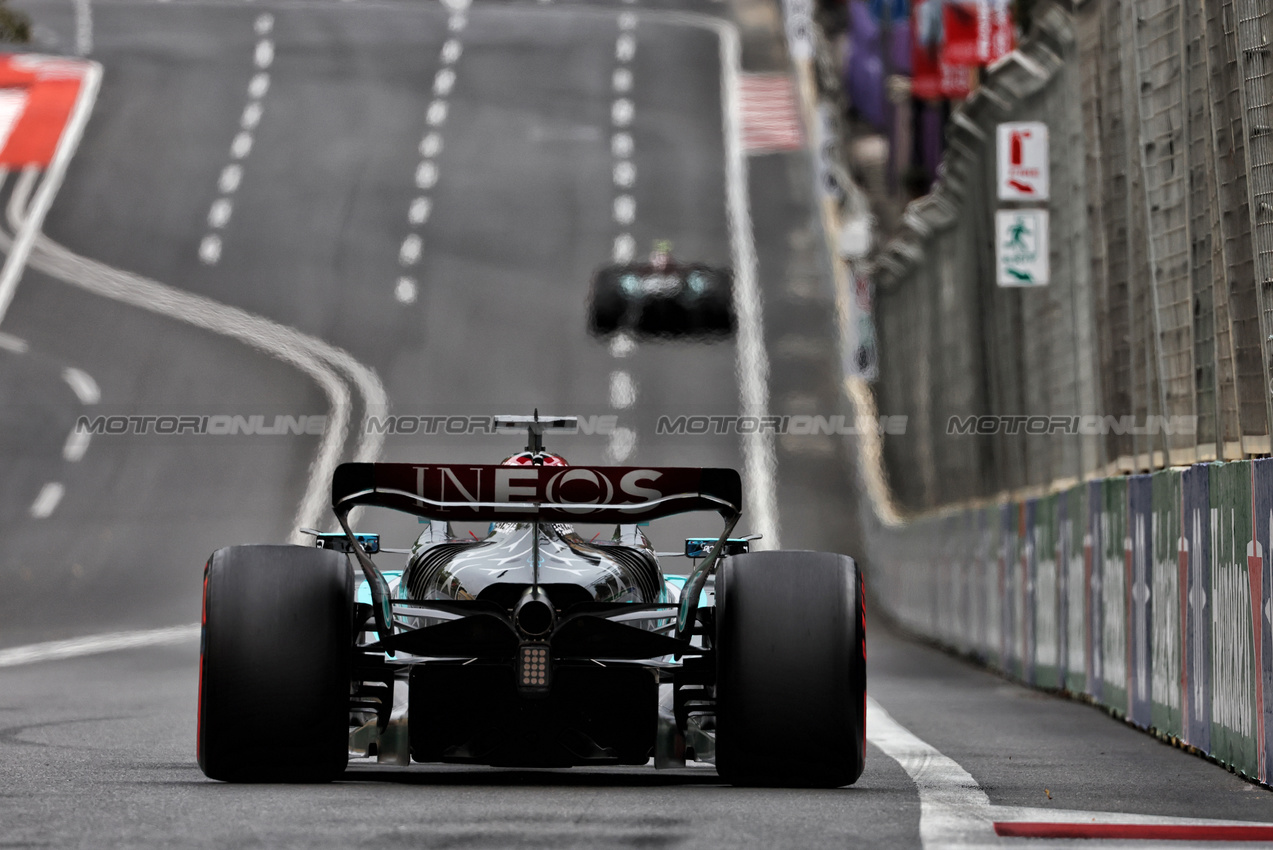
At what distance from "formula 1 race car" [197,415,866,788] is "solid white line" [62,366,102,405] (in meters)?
30.4

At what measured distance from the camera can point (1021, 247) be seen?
20781 millimetres

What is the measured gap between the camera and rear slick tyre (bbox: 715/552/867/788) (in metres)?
9.46

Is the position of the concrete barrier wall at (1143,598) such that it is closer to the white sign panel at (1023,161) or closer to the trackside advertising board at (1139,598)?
the trackside advertising board at (1139,598)

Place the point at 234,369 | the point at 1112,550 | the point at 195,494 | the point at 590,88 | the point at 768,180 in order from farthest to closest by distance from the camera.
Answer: the point at 590,88, the point at 768,180, the point at 234,369, the point at 195,494, the point at 1112,550

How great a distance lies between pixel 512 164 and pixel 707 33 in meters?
12.9

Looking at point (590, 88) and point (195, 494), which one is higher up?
point (590, 88)

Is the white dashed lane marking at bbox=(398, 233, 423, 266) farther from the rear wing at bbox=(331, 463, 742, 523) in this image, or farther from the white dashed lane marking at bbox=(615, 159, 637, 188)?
the rear wing at bbox=(331, 463, 742, 523)

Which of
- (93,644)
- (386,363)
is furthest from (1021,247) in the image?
(386,363)

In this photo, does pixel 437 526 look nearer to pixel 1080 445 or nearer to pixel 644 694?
pixel 644 694

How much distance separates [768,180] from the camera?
53.9 metres

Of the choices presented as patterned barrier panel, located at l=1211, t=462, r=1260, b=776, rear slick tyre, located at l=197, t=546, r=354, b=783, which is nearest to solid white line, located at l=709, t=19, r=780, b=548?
patterned barrier panel, located at l=1211, t=462, r=1260, b=776

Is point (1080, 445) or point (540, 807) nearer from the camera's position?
point (540, 807)

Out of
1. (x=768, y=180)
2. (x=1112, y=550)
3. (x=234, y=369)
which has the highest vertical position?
(x=768, y=180)

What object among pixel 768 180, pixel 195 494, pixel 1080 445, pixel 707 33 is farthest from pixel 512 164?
pixel 1080 445
